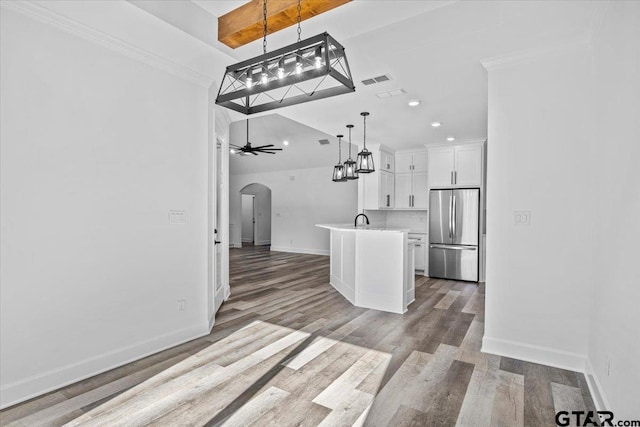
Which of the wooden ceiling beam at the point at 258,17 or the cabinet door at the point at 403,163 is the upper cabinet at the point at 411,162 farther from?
the wooden ceiling beam at the point at 258,17

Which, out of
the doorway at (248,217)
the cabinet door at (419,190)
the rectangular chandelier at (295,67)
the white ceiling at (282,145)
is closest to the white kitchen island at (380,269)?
the rectangular chandelier at (295,67)

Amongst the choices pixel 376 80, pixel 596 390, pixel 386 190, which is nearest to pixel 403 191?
pixel 386 190

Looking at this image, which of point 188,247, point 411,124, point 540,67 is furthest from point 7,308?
point 411,124

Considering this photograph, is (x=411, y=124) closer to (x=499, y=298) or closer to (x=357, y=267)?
(x=357, y=267)

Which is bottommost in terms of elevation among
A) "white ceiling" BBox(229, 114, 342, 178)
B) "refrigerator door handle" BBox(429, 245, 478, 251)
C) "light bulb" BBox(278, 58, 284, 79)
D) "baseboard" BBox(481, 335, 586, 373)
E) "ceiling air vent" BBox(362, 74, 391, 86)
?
"baseboard" BBox(481, 335, 586, 373)

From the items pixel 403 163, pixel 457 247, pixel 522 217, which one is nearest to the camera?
pixel 522 217

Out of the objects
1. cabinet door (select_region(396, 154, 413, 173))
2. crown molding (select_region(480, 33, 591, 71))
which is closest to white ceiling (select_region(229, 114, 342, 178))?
cabinet door (select_region(396, 154, 413, 173))

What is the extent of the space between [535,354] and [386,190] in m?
4.83

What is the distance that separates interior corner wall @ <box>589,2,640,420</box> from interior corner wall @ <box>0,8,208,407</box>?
328 centimetres

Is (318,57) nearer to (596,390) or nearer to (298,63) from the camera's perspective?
(298,63)

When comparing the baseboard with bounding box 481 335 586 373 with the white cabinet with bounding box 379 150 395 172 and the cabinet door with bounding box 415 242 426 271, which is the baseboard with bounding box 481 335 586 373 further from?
the white cabinet with bounding box 379 150 395 172

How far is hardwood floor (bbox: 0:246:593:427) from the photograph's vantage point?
207 centimetres

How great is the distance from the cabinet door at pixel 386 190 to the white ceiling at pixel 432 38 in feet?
9.09

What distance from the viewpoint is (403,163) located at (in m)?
7.63
